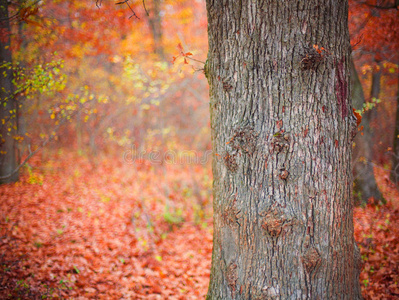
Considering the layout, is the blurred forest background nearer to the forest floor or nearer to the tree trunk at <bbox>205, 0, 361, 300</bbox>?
the forest floor

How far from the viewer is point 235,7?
6.25 ft

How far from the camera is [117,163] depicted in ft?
37.8

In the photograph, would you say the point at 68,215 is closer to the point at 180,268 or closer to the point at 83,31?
the point at 180,268

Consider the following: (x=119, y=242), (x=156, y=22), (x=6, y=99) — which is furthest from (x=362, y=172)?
(x=156, y=22)

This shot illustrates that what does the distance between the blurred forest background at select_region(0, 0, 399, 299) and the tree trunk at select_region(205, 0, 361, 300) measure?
1.82 feet

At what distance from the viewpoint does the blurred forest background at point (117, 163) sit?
3.78 m

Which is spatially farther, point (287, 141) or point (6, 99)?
point (6, 99)

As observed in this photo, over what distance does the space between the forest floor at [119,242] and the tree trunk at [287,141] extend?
190 cm

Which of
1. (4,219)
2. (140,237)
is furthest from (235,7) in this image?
(4,219)

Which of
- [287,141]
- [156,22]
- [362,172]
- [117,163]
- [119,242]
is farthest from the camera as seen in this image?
[117,163]

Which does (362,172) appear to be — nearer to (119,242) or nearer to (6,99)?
(119,242)

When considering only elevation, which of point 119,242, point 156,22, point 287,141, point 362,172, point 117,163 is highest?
point 156,22

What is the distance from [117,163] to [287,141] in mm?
10661

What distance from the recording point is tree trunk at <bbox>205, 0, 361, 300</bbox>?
1.83m
